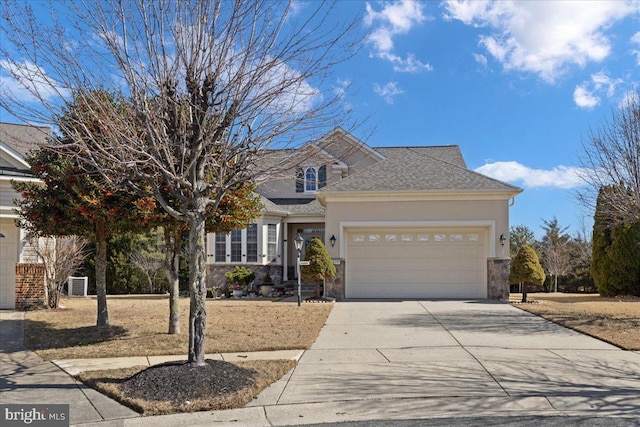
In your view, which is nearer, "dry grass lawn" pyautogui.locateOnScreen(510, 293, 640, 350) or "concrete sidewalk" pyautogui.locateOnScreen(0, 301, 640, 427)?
"concrete sidewalk" pyautogui.locateOnScreen(0, 301, 640, 427)

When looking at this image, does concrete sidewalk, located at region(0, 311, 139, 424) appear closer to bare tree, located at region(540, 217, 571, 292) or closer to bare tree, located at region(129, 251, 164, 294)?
bare tree, located at region(129, 251, 164, 294)

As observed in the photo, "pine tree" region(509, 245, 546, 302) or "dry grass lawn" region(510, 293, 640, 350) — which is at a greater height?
"pine tree" region(509, 245, 546, 302)

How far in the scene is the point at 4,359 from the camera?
336 inches

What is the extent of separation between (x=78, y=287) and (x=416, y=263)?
42.9 ft

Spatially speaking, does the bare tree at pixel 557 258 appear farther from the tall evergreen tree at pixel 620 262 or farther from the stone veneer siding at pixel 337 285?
the stone veneer siding at pixel 337 285

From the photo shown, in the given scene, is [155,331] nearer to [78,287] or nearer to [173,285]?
[173,285]

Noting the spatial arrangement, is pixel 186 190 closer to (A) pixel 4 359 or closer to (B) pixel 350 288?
(A) pixel 4 359

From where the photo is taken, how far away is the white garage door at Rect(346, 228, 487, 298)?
17641 mm

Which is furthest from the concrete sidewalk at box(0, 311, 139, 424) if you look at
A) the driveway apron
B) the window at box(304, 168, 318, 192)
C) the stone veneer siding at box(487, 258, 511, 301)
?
the window at box(304, 168, 318, 192)

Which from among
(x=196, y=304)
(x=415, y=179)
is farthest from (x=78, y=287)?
(x=196, y=304)

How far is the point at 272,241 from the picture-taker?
2155cm

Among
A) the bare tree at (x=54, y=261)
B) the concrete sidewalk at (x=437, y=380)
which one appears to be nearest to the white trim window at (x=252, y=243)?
the bare tree at (x=54, y=261)

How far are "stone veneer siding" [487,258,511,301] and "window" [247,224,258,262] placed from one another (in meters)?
8.95

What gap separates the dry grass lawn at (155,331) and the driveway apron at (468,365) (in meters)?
0.92
